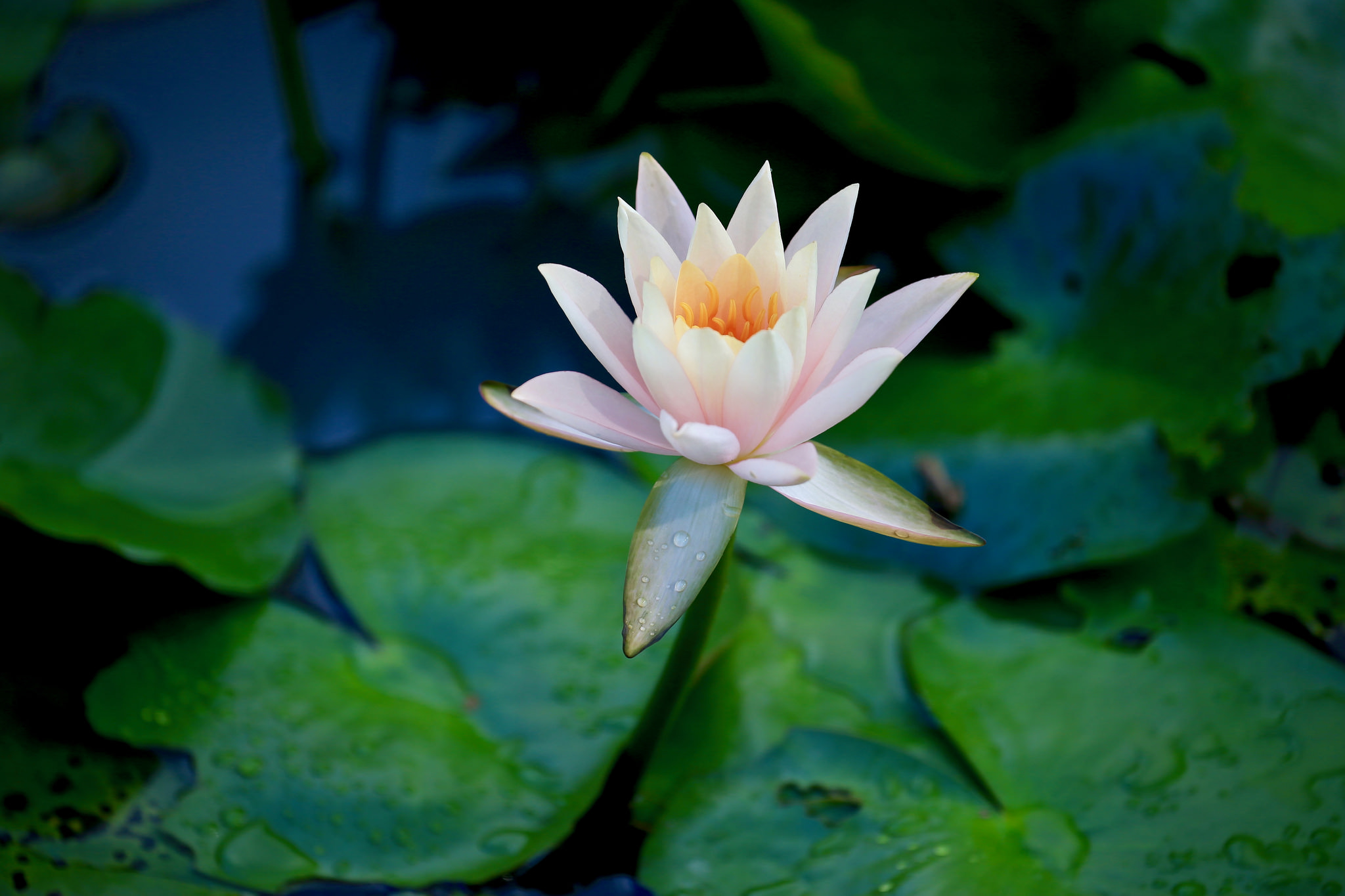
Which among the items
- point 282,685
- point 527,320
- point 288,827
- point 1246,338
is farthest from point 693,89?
point 288,827

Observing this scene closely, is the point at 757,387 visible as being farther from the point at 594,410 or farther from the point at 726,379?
the point at 594,410

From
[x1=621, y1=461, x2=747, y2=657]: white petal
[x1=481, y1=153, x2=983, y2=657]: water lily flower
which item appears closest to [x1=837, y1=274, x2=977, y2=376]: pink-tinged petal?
[x1=481, y1=153, x2=983, y2=657]: water lily flower

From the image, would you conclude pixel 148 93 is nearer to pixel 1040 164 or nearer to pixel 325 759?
pixel 325 759

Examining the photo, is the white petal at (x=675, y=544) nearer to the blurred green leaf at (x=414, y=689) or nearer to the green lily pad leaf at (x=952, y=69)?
the blurred green leaf at (x=414, y=689)

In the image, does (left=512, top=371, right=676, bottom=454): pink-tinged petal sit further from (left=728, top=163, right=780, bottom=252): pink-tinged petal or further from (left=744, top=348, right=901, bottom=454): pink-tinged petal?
(left=728, top=163, right=780, bottom=252): pink-tinged petal

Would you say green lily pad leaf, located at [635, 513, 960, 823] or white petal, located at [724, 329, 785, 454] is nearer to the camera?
white petal, located at [724, 329, 785, 454]
